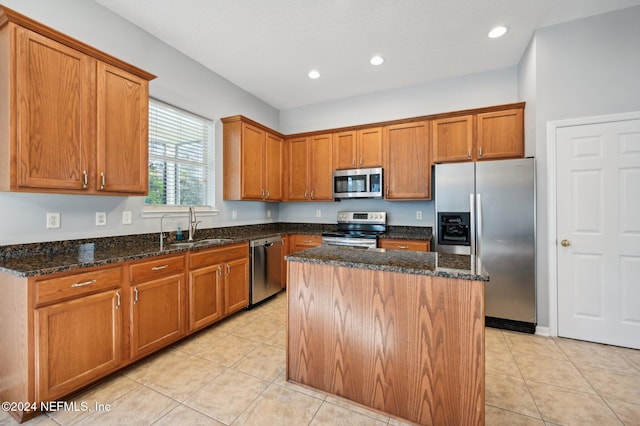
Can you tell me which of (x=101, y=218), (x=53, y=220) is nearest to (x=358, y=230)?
(x=101, y=218)

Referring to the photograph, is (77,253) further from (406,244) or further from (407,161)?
(407,161)

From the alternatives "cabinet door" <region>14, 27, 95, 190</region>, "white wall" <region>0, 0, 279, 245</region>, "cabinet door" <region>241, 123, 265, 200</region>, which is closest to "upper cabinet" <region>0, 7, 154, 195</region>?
"cabinet door" <region>14, 27, 95, 190</region>

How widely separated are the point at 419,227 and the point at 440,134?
1.37 meters

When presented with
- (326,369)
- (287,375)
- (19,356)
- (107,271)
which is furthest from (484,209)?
(19,356)

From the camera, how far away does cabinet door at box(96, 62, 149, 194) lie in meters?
2.14

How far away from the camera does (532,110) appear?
9.64ft

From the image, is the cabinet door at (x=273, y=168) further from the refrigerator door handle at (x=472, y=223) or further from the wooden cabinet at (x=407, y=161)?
the refrigerator door handle at (x=472, y=223)

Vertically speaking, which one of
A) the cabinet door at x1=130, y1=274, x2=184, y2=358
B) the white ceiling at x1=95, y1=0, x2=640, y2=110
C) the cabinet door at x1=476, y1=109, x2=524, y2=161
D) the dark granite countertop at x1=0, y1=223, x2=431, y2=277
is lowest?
the cabinet door at x1=130, y1=274, x2=184, y2=358

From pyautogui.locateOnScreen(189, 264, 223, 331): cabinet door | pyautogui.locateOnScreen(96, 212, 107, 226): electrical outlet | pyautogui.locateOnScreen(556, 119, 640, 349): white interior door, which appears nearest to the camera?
pyautogui.locateOnScreen(96, 212, 107, 226): electrical outlet

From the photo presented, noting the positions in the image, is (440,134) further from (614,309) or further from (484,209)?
(614,309)

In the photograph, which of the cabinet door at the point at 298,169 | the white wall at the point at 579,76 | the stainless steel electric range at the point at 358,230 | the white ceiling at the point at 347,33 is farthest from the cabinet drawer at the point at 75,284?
the white wall at the point at 579,76

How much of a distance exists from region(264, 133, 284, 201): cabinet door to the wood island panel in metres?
2.55

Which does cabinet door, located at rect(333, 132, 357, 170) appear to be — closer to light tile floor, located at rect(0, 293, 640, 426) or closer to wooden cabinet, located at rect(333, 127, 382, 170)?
wooden cabinet, located at rect(333, 127, 382, 170)

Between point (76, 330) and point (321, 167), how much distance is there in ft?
11.4
